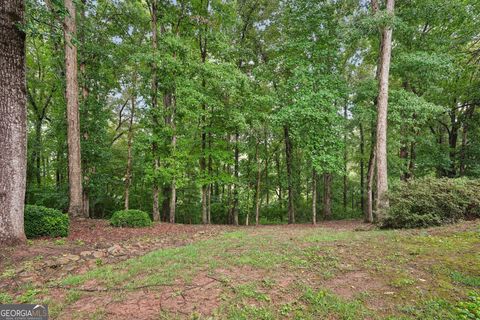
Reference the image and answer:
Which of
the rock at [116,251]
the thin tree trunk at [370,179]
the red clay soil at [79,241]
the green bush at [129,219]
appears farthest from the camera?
the thin tree trunk at [370,179]

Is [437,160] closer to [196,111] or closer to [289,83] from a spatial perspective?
[289,83]

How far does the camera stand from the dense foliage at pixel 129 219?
320 inches

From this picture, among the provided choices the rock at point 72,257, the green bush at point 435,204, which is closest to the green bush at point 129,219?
the rock at point 72,257

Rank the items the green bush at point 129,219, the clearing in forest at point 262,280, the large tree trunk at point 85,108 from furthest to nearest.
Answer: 1. the large tree trunk at point 85,108
2. the green bush at point 129,219
3. the clearing in forest at point 262,280

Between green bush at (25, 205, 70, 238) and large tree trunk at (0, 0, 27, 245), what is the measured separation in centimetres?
80

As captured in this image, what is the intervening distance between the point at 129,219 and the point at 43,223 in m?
2.74

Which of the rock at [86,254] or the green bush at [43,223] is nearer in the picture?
the rock at [86,254]

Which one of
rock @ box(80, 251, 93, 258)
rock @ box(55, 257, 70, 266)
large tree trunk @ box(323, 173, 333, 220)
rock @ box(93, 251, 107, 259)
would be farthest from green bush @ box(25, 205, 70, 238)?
large tree trunk @ box(323, 173, 333, 220)

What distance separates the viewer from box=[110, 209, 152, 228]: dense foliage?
26.7ft

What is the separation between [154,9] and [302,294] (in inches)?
466

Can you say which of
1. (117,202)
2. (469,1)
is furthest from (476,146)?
(117,202)

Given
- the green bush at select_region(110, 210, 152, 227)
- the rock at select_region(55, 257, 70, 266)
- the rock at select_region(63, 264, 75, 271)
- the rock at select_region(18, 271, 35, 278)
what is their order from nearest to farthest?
1. the rock at select_region(18, 271, 35, 278)
2. the rock at select_region(63, 264, 75, 271)
3. the rock at select_region(55, 257, 70, 266)
4. the green bush at select_region(110, 210, 152, 227)

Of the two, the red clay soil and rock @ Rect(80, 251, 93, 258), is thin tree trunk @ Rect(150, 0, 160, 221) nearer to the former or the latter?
the red clay soil

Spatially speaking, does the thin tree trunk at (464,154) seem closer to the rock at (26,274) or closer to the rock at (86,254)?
the rock at (86,254)
